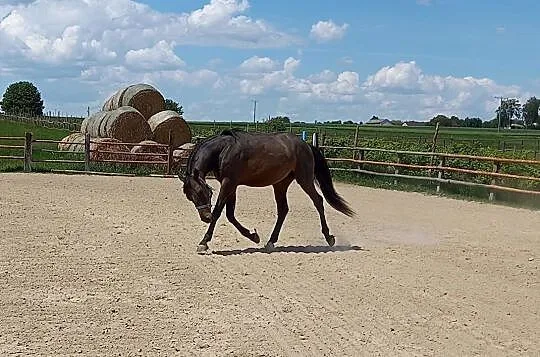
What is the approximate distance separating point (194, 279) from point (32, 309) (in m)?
1.62

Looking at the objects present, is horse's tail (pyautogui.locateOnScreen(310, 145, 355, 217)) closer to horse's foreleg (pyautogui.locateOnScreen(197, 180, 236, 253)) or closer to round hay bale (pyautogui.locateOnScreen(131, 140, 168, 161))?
horse's foreleg (pyautogui.locateOnScreen(197, 180, 236, 253))

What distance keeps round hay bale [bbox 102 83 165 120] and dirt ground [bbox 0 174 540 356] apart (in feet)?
45.0

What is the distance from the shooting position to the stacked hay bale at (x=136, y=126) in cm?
2061

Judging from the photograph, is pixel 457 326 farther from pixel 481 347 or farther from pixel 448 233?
pixel 448 233

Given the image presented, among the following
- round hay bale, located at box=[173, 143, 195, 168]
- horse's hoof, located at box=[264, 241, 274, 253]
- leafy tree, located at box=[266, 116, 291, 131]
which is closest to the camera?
horse's hoof, located at box=[264, 241, 274, 253]

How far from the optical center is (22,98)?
79.9m

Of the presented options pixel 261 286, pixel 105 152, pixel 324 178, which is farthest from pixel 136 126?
pixel 261 286

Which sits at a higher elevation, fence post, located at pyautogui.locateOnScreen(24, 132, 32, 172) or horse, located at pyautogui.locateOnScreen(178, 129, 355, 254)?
horse, located at pyautogui.locateOnScreen(178, 129, 355, 254)

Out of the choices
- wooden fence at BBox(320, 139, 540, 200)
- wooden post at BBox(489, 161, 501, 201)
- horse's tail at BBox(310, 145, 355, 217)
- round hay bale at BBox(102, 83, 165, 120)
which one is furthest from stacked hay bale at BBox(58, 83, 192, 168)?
horse's tail at BBox(310, 145, 355, 217)

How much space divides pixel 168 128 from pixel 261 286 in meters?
17.3

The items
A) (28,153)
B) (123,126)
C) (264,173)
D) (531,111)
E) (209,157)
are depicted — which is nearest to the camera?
(209,157)

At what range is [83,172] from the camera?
19172 mm

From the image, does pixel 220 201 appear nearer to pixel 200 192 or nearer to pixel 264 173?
pixel 200 192

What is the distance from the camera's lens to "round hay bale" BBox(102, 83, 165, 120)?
25.2m
